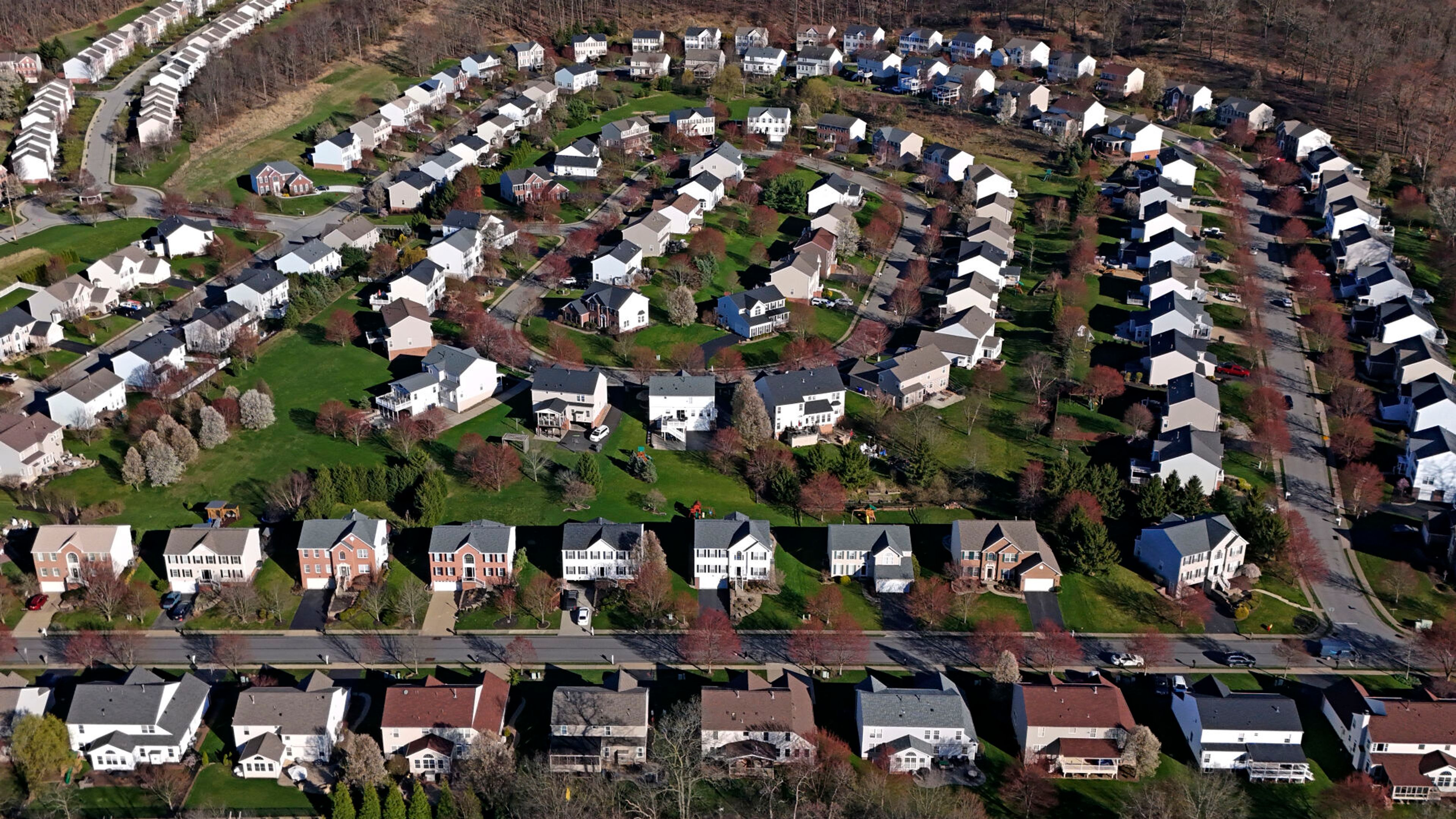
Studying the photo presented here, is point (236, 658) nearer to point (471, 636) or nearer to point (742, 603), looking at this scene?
point (471, 636)

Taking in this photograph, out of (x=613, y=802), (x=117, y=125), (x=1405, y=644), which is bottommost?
(x=117, y=125)

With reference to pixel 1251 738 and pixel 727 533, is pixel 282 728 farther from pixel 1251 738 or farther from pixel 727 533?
pixel 1251 738

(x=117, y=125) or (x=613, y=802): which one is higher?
(x=613, y=802)

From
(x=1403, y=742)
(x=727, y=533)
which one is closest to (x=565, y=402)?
(x=727, y=533)

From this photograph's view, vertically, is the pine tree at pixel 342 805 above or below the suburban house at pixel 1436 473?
below

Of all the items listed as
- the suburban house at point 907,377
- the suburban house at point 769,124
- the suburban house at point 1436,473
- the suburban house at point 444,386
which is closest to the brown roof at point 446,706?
→ the suburban house at point 444,386

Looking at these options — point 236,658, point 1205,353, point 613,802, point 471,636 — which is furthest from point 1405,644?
point 236,658

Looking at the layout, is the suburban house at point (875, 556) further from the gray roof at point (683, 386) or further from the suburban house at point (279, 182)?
the suburban house at point (279, 182)
